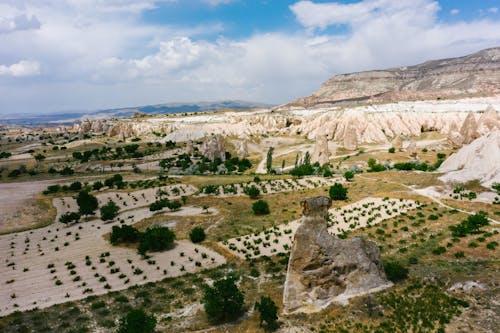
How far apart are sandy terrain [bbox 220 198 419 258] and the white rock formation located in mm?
7614

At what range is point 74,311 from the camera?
22.5 m

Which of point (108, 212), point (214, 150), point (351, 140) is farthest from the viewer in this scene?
point (351, 140)

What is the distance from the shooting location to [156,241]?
1293 inches

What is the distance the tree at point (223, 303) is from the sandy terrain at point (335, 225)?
10.8 meters

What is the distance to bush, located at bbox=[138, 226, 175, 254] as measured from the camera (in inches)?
1296

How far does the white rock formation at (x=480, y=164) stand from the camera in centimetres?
3903

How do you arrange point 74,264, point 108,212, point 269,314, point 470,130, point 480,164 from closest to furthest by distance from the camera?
1. point 269,314
2. point 74,264
3. point 480,164
4. point 108,212
5. point 470,130

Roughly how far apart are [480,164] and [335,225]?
797 inches

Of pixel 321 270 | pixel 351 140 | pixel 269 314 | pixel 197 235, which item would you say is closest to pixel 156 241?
pixel 197 235

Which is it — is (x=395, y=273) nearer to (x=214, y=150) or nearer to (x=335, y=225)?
(x=335, y=225)

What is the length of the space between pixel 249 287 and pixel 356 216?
18.7 meters

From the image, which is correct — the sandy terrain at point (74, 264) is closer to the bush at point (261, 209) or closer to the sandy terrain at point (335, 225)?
the sandy terrain at point (335, 225)

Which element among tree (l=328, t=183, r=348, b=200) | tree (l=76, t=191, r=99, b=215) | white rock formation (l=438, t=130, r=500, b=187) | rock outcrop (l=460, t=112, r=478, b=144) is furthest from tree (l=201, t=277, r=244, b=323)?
rock outcrop (l=460, t=112, r=478, b=144)

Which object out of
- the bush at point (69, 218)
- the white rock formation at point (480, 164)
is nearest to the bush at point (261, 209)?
the bush at point (69, 218)
